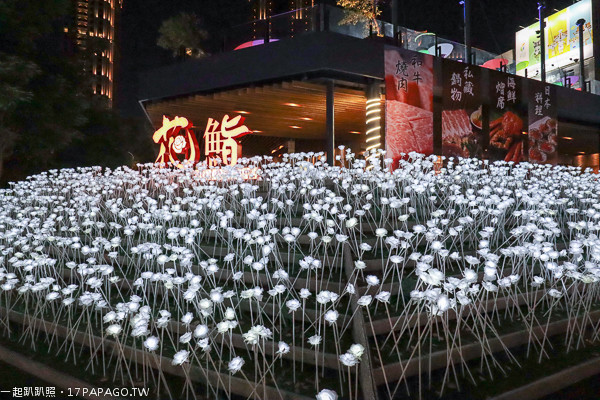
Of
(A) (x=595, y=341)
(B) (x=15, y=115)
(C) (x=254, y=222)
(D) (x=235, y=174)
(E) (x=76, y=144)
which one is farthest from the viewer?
(E) (x=76, y=144)

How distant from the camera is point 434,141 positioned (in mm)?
12820

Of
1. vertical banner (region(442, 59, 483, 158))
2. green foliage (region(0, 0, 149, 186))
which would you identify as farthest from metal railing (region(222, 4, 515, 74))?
green foliage (region(0, 0, 149, 186))

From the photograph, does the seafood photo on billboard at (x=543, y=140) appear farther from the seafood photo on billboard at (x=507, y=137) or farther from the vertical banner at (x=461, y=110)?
the vertical banner at (x=461, y=110)

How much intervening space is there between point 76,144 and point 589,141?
2554 centimetres

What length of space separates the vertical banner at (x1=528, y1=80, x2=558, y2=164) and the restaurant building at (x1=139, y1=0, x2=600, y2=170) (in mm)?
37

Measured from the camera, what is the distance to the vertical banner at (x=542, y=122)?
15.5 metres

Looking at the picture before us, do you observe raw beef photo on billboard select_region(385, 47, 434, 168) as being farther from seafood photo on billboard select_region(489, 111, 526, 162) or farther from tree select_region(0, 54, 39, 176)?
tree select_region(0, 54, 39, 176)

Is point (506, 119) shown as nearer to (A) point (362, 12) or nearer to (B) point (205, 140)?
(A) point (362, 12)

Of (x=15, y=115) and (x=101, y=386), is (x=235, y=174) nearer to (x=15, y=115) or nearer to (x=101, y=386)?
(x=101, y=386)

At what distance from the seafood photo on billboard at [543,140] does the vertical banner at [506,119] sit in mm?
298

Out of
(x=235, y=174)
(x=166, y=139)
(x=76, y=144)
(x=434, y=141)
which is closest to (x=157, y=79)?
(x=166, y=139)

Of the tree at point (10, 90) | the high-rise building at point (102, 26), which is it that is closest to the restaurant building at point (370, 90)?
the tree at point (10, 90)

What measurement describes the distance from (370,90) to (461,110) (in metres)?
3.18

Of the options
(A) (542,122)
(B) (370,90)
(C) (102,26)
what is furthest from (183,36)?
(C) (102,26)
